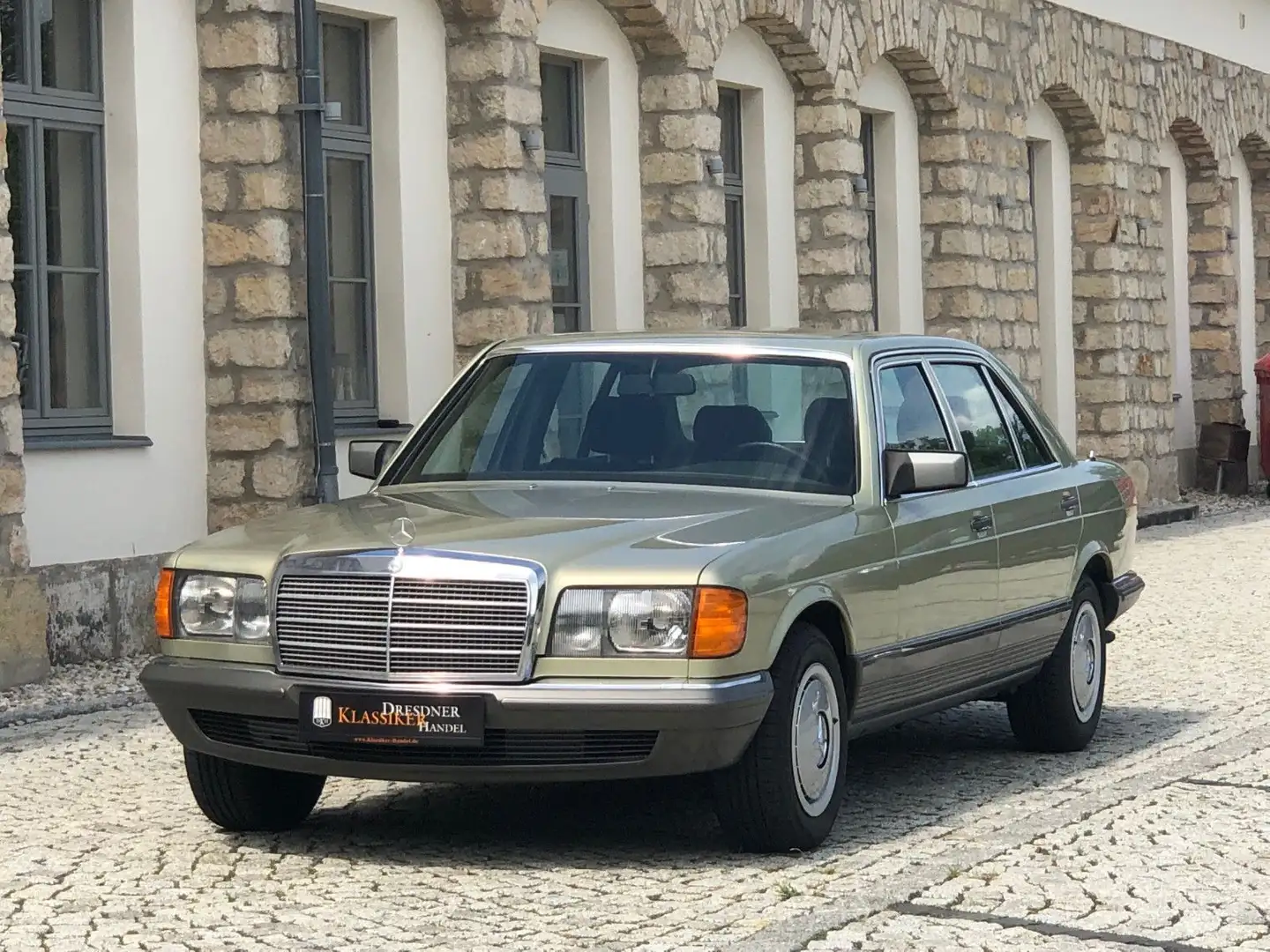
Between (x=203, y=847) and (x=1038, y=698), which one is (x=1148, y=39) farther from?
(x=203, y=847)

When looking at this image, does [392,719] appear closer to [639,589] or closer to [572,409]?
[639,589]

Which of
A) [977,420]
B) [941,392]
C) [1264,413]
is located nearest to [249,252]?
[977,420]

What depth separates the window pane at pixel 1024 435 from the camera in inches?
347

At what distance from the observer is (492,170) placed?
15094mm

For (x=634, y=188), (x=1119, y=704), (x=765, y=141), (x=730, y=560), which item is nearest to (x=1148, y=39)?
(x=765, y=141)

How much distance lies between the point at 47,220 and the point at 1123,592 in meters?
6.14

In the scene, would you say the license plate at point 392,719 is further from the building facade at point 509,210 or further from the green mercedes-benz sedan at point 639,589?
the building facade at point 509,210

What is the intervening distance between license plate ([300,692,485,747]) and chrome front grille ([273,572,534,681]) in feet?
0.23

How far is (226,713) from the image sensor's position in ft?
21.8

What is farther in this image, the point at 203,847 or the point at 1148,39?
the point at 1148,39

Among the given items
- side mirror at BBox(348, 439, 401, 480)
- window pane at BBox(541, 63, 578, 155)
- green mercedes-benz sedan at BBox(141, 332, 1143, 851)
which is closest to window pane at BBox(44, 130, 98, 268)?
window pane at BBox(541, 63, 578, 155)

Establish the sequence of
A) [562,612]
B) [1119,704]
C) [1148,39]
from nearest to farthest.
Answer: [562,612] < [1119,704] < [1148,39]

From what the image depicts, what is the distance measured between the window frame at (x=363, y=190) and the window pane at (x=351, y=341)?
1 cm

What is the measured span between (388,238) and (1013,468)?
22.9 feet
